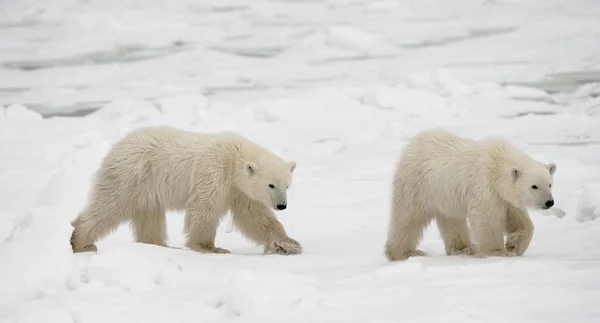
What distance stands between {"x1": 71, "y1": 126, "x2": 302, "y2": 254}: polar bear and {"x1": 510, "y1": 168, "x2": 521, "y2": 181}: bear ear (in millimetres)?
1644

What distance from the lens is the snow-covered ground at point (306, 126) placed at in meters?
4.11

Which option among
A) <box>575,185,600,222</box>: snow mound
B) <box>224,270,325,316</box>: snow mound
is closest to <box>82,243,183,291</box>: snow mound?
<box>224,270,325,316</box>: snow mound

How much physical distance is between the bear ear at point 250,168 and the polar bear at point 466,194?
39.8 inches

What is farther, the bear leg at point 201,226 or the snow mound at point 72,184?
the snow mound at point 72,184

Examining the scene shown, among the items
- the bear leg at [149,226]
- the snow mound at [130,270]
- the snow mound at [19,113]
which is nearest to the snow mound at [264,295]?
the snow mound at [130,270]

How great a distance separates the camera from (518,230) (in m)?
5.61

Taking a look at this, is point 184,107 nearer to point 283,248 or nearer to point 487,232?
point 283,248

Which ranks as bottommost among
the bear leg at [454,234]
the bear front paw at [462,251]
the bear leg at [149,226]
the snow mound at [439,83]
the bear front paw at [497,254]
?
the snow mound at [439,83]

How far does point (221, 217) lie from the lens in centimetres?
637

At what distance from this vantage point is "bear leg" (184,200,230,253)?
6164 millimetres

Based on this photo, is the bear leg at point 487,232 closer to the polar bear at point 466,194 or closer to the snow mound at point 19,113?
the polar bear at point 466,194

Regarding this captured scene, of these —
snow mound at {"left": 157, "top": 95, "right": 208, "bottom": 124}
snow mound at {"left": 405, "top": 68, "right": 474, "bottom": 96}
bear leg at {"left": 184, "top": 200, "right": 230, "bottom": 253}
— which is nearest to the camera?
bear leg at {"left": 184, "top": 200, "right": 230, "bottom": 253}

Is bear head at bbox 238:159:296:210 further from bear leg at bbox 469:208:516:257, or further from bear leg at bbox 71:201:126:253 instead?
bear leg at bbox 469:208:516:257

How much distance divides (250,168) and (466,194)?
5.18ft
